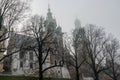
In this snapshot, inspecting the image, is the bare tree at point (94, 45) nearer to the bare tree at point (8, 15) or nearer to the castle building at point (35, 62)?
the castle building at point (35, 62)

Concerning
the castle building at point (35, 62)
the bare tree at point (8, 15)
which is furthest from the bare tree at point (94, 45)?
the bare tree at point (8, 15)

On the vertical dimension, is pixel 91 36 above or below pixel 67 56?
above

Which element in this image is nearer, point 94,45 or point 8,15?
point 8,15

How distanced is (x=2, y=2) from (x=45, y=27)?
12160mm

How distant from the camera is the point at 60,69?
4791cm

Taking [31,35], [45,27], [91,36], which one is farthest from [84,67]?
[31,35]

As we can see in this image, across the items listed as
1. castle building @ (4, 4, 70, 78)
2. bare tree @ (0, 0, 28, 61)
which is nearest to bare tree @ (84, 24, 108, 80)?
castle building @ (4, 4, 70, 78)

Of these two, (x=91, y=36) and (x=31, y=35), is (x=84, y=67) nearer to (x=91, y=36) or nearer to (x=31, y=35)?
(x=91, y=36)

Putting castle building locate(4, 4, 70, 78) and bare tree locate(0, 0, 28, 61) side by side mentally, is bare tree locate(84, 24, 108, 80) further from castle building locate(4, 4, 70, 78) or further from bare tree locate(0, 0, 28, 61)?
bare tree locate(0, 0, 28, 61)

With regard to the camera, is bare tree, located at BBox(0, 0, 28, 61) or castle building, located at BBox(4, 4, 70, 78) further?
castle building, located at BBox(4, 4, 70, 78)

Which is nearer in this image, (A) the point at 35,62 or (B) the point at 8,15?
(B) the point at 8,15

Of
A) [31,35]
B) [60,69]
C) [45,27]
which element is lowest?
[60,69]

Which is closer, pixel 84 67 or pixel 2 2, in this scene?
pixel 2 2

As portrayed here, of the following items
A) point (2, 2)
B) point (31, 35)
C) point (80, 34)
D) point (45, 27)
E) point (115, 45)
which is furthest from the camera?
point (115, 45)
